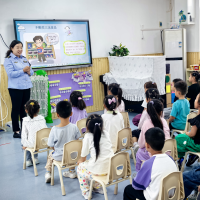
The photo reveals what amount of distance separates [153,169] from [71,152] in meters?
1.00

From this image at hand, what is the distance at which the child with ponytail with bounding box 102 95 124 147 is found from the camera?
2932 millimetres

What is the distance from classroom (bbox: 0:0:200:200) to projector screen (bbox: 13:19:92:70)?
0.07 ft

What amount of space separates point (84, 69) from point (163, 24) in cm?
290

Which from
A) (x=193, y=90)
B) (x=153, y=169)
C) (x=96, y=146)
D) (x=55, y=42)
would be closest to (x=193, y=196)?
(x=153, y=169)

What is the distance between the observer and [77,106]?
11.6 ft

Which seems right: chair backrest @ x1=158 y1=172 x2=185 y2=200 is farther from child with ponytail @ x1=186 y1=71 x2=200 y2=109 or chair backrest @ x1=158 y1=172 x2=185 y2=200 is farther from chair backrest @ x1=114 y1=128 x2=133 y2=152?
child with ponytail @ x1=186 y1=71 x2=200 y2=109

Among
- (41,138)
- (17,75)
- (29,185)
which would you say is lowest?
(29,185)

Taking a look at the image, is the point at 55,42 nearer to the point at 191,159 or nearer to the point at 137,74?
the point at 137,74

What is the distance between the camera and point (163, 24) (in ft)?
24.6

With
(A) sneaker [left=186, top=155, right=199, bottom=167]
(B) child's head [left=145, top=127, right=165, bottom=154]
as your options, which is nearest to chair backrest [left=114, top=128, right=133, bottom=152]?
(A) sneaker [left=186, top=155, right=199, bottom=167]

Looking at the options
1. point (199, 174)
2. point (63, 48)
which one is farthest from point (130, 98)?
point (199, 174)

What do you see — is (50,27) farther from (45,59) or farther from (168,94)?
(168,94)

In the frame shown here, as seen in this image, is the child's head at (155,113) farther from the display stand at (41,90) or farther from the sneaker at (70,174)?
the display stand at (41,90)

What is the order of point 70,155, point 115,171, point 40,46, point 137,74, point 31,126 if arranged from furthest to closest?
point 137,74 < point 40,46 < point 31,126 < point 70,155 < point 115,171
